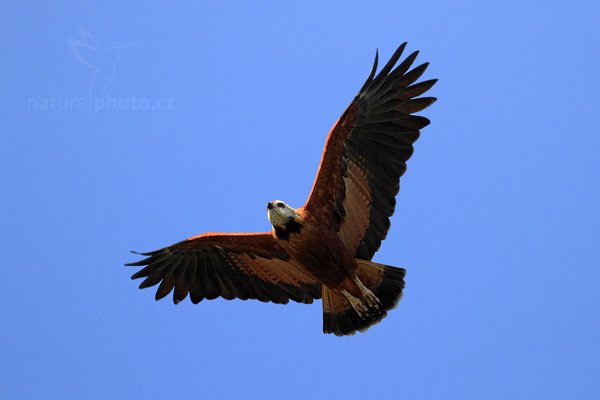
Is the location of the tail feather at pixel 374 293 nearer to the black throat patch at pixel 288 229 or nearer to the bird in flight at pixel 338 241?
the bird in flight at pixel 338 241

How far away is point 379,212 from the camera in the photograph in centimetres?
1440

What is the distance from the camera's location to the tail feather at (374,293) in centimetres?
1468

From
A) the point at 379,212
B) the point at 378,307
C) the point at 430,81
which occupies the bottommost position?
the point at 378,307

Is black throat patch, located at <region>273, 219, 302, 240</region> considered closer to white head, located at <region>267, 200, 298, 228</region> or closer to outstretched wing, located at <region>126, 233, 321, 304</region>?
white head, located at <region>267, 200, 298, 228</region>

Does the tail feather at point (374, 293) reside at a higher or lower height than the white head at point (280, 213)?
lower

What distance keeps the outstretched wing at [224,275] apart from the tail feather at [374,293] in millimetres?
453

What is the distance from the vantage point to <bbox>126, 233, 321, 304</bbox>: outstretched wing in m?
15.1

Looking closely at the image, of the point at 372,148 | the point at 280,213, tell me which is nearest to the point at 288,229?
the point at 280,213

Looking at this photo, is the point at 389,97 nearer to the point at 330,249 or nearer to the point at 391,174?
the point at 391,174

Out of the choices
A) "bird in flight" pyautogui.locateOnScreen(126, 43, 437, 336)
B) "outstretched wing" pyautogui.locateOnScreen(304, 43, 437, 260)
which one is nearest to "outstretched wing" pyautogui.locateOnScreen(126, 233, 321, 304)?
"bird in flight" pyautogui.locateOnScreen(126, 43, 437, 336)

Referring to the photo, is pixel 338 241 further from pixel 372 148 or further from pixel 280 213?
pixel 372 148

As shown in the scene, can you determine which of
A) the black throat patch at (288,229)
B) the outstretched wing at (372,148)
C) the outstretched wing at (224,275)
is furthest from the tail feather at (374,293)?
the black throat patch at (288,229)

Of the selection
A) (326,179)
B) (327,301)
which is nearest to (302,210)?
(326,179)

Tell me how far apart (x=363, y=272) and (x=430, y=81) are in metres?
2.97
